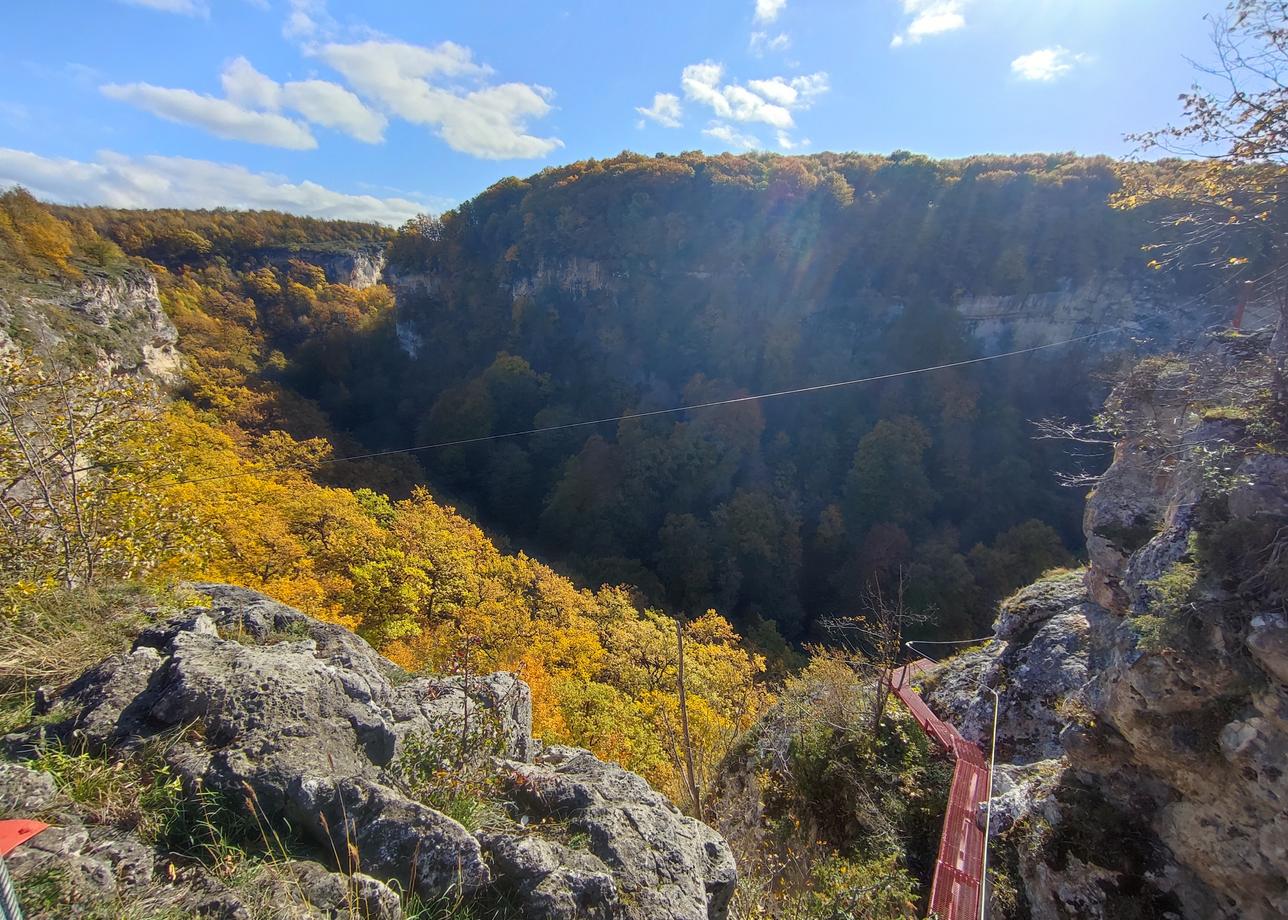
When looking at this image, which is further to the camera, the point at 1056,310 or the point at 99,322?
the point at 1056,310

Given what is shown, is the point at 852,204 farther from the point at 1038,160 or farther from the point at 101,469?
the point at 101,469

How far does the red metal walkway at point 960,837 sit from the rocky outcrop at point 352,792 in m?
3.74

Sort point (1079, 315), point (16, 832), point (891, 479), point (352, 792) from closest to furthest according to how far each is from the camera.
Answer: point (16, 832), point (352, 792), point (891, 479), point (1079, 315)

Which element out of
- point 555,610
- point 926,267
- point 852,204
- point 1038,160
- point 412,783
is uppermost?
point 1038,160

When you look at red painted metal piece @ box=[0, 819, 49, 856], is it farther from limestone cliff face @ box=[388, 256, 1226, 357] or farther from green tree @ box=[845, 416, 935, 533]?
limestone cliff face @ box=[388, 256, 1226, 357]

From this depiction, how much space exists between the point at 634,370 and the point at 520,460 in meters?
13.8

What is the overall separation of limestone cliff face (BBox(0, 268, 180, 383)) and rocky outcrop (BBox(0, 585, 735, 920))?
30.4 m

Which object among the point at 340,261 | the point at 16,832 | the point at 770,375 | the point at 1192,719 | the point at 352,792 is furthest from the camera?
the point at 340,261

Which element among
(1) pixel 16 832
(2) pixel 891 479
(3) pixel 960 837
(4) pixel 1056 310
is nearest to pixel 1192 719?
(3) pixel 960 837

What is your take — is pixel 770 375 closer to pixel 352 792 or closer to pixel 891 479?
pixel 891 479

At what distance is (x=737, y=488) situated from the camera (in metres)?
37.7

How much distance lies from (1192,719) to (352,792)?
7.65 metres

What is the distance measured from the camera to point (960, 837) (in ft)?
23.2

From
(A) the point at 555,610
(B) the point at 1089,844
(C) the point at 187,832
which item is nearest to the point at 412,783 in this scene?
(C) the point at 187,832
